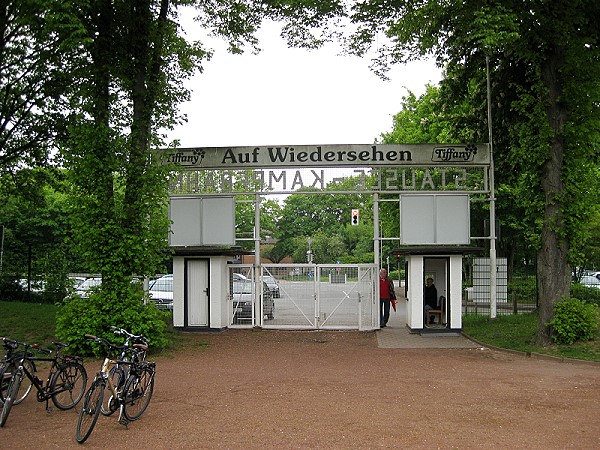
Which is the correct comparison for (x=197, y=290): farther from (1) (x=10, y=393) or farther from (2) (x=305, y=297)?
(1) (x=10, y=393)

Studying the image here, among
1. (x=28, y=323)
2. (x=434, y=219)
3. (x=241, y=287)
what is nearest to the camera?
(x=28, y=323)

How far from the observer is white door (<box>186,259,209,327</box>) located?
1956 cm

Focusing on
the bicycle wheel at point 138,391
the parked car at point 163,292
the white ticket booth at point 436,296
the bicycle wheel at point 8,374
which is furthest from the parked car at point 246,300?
the bicycle wheel at point 8,374

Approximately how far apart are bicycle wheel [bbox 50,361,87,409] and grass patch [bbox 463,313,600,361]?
402 inches

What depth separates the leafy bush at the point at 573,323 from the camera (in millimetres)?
15211

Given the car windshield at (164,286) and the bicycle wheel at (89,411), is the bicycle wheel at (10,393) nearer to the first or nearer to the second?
the bicycle wheel at (89,411)

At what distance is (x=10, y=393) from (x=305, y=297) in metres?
12.4

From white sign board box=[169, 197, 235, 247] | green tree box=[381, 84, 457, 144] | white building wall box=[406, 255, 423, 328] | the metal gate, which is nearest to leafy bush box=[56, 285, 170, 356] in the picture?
white sign board box=[169, 197, 235, 247]

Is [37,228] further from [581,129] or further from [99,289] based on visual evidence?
[581,129]

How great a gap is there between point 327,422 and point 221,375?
13.8 ft

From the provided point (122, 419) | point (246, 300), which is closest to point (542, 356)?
point (246, 300)

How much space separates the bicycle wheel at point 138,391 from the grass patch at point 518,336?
9.51 m

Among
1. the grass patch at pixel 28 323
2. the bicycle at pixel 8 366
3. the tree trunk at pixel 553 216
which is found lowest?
the grass patch at pixel 28 323

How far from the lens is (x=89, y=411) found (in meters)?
7.49
